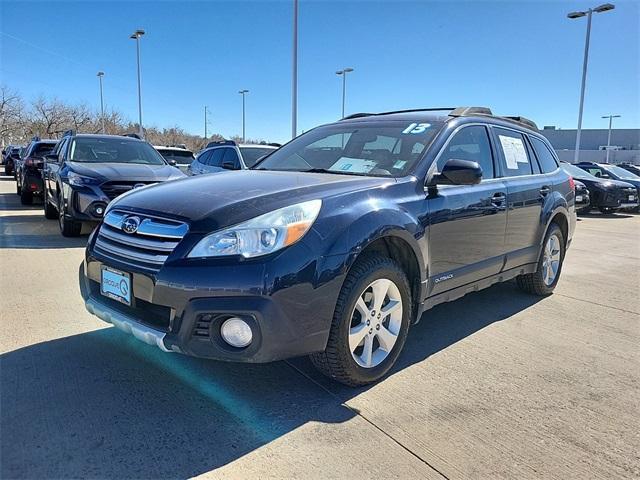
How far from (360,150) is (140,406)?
95.1 inches

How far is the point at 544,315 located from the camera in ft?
15.5

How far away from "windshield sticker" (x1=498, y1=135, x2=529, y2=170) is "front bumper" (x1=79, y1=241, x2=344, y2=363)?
2.57m

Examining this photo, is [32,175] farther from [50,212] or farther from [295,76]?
[295,76]

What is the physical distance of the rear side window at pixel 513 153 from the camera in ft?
14.9

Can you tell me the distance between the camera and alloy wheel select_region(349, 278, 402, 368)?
9.96 ft

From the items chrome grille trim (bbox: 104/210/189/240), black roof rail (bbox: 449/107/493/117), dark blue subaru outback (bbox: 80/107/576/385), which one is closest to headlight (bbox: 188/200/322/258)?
dark blue subaru outback (bbox: 80/107/576/385)

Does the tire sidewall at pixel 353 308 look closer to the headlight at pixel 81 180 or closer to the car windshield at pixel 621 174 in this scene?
the headlight at pixel 81 180

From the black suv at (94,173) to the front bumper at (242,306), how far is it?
5.11 metres

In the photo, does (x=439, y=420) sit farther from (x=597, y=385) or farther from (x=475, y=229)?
(x=475, y=229)

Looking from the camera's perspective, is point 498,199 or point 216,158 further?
point 216,158

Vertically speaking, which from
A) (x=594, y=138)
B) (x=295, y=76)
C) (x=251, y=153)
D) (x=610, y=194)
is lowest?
(x=610, y=194)

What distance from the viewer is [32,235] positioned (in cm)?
819

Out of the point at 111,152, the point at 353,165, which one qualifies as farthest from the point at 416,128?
the point at 111,152

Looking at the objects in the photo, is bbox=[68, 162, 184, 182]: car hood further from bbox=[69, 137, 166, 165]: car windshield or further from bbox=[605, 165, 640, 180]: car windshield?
bbox=[605, 165, 640, 180]: car windshield
